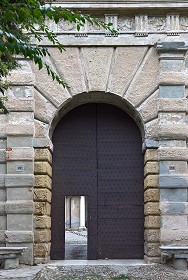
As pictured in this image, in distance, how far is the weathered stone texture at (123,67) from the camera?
10695 millimetres

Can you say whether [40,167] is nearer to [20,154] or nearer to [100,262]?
[20,154]

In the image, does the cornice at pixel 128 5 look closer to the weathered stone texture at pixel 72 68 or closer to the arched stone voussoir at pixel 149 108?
the weathered stone texture at pixel 72 68

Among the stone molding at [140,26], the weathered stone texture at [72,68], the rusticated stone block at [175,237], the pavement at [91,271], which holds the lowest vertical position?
the pavement at [91,271]

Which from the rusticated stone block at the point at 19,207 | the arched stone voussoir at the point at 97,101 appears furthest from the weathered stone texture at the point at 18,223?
the arched stone voussoir at the point at 97,101

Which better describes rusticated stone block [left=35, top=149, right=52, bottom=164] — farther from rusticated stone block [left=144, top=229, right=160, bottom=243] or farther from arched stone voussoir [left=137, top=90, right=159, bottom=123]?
rusticated stone block [left=144, top=229, right=160, bottom=243]

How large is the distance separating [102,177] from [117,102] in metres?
1.81

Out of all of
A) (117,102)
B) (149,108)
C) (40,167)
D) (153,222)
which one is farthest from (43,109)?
(153,222)

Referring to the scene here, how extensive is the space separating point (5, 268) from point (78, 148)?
332cm

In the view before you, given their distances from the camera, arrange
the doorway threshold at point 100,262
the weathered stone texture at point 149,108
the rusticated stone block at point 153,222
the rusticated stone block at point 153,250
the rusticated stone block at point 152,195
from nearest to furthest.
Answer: the doorway threshold at point 100,262 → the rusticated stone block at point 153,250 → the rusticated stone block at point 153,222 → the rusticated stone block at point 152,195 → the weathered stone texture at point 149,108

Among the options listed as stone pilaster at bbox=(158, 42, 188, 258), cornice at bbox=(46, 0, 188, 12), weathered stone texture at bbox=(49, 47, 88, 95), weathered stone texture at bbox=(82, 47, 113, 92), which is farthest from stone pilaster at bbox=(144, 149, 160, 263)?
cornice at bbox=(46, 0, 188, 12)

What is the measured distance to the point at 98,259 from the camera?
10.9 meters

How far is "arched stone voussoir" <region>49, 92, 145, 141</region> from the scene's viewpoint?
10766 millimetres

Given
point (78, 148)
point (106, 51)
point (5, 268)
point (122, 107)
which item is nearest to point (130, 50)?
point (106, 51)

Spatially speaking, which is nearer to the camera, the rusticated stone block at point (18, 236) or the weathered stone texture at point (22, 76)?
the rusticated stone block at point (18, 236)
